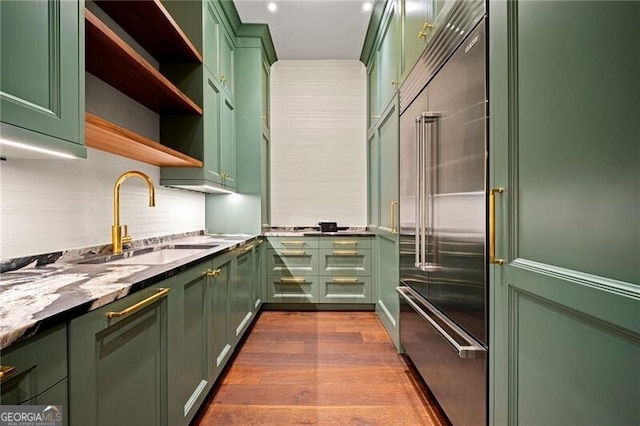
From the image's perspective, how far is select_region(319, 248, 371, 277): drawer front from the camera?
3543 millimetres

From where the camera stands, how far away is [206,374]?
1.77m

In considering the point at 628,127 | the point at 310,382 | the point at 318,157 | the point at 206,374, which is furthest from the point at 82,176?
the point at 318,157

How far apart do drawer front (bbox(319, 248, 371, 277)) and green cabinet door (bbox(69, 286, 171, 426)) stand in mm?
2373

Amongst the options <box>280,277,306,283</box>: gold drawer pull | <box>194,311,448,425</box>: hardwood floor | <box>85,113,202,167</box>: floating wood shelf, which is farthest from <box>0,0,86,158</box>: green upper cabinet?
<box>280,277,306,283</box>: gold drawer pull

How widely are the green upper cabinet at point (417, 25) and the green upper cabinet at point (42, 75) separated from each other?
1.56 meters

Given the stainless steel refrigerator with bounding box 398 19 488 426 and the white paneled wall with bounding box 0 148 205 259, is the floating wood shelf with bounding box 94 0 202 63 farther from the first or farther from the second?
the stainless steel refrigerator with bounding box 398 19 488 426

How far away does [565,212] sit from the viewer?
0.84 metres

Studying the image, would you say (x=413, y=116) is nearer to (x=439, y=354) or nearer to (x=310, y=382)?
(x=439, y=354)

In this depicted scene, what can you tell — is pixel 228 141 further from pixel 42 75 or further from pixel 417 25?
pixel 42 75

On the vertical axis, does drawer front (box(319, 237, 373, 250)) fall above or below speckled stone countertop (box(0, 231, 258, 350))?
below

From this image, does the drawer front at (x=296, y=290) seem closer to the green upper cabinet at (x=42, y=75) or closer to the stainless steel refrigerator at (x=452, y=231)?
the stainless steel refrigerator at (x=452, y=231)

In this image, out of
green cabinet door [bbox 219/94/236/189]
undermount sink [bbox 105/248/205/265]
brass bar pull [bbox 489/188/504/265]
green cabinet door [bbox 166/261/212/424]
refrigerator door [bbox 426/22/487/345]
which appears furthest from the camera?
green cabinet door [bbox 219/94/236/189]

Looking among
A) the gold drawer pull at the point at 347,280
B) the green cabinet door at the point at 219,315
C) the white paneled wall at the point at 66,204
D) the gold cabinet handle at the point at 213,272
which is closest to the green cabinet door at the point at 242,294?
the green cabinet door at the point at 219,315

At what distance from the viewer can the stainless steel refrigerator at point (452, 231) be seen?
1.26 metres
